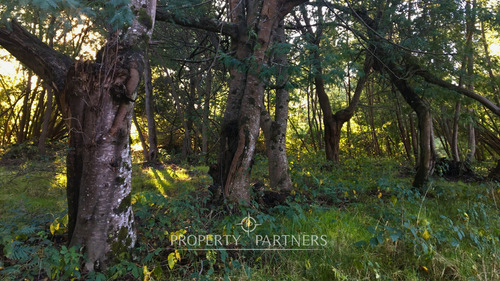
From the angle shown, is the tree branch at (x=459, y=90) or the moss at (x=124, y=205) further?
the tree branch at (x=459, y=90)

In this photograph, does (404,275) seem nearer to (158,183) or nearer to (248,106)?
(248,106)

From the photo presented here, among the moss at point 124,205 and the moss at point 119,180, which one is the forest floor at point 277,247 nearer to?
the moss at point 124,205

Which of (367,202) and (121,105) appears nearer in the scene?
(121,105)

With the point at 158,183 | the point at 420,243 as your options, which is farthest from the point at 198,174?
the point at 420,243

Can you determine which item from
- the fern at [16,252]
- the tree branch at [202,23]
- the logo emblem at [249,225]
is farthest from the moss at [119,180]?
the tree branch at [202,23]

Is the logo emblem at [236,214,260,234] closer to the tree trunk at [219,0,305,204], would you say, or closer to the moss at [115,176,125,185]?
the tree trunk at [219,0,305,204]

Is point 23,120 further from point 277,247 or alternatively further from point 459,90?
point 459,90

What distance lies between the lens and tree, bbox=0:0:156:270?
8.75ft

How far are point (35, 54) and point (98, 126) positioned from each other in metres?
1.01

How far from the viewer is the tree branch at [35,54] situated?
110 inches

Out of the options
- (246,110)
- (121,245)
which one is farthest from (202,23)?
(121,245)

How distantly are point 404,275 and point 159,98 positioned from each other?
11488mm

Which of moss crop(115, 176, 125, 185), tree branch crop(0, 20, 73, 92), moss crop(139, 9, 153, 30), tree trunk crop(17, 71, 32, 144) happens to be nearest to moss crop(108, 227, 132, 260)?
moss crop(115, 176, 125, 185)

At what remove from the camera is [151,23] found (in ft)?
10.2
